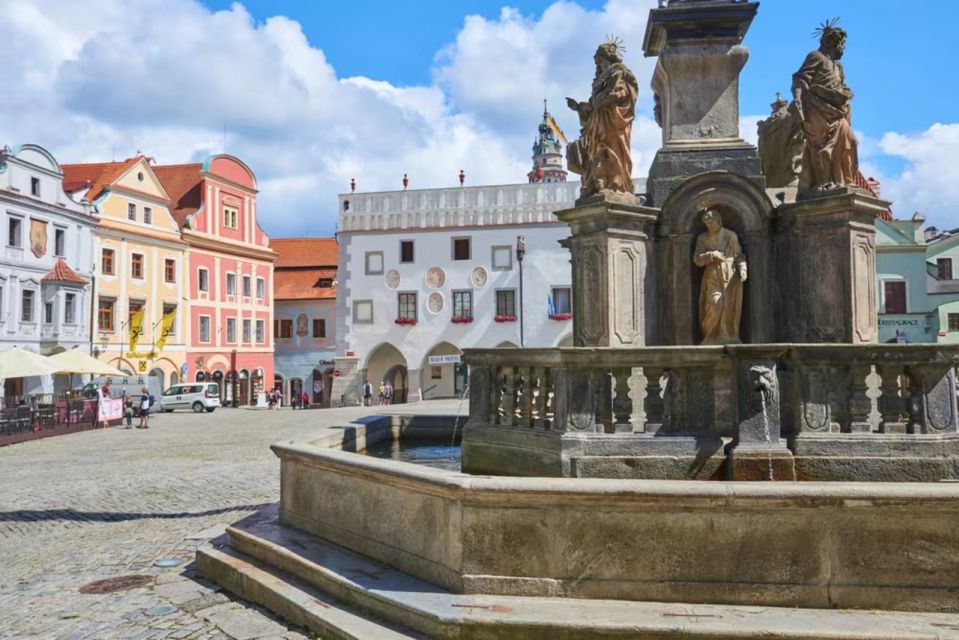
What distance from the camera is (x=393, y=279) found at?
45562mm

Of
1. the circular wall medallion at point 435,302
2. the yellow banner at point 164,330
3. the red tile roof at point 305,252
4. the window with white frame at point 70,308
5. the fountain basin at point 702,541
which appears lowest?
the fountain basin at point 702,541

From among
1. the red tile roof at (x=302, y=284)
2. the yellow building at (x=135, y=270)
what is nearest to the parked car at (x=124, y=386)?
the yellow building at (x=135, y=270)

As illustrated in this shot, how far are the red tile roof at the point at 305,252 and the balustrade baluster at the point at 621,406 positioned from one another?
169ft

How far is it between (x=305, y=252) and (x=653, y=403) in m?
54.0

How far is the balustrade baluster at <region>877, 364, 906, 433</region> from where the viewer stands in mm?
5980

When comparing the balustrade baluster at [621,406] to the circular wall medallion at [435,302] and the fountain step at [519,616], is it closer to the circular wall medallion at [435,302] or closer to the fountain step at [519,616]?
the fountain step at [519,616]

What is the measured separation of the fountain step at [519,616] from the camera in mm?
4570

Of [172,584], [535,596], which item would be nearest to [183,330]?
[172,584]

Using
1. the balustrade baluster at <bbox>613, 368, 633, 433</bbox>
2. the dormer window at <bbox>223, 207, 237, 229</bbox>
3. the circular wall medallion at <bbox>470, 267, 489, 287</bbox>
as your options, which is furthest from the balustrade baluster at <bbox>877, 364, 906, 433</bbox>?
the dormer window at <bbox>223, 207, 237, 229</bbox>

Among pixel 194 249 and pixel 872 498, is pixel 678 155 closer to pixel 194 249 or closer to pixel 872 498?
pixel 872 498

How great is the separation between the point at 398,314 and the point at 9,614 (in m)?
39.2

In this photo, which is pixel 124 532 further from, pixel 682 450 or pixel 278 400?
pixel 278 400

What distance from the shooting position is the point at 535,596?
5.13 m

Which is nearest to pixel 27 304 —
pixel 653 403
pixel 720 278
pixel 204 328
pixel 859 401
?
pixel 204 328
